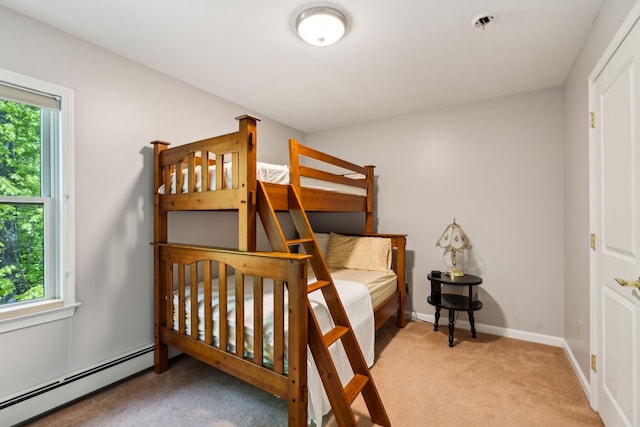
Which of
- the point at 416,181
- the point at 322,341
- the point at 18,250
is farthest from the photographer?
the point at 416,181

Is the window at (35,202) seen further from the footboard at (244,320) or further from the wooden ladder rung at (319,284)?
the wooden ladder rung at (319,284)

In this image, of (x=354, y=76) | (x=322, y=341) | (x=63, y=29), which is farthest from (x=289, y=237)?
(x=63, y=29)

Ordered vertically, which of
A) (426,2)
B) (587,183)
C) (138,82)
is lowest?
(587,183)

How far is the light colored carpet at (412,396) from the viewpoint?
5.70 feet

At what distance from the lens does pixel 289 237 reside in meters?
4.02

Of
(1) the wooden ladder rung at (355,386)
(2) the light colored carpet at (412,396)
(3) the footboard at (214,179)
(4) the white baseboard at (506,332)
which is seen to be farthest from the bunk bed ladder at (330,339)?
(4) the white baseboard at (506,332)

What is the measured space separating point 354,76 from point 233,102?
133 cm

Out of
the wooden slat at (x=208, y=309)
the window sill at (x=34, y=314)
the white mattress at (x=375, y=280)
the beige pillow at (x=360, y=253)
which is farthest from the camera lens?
the beige pillow at (x=360, y=253)

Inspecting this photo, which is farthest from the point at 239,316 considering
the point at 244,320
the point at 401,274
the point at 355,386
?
the point at 401,274

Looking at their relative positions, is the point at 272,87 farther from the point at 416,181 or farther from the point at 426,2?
the point at 416,181

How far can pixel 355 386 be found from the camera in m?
1.63

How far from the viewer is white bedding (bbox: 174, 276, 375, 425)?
1.57 meters

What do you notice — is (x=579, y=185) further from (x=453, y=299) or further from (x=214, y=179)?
(x=214, y=179)

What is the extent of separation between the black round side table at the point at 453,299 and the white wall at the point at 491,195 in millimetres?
264
